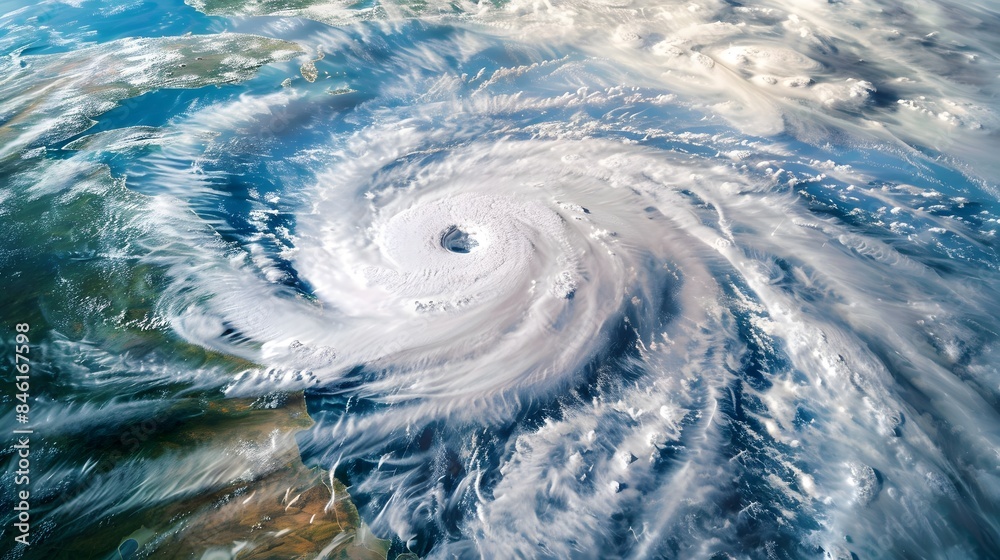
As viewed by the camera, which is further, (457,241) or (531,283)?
(457,241)

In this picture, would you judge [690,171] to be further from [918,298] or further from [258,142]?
[258,142]

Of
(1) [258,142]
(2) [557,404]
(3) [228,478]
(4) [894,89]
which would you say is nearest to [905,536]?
(2) [557,404]

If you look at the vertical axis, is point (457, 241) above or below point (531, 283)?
above

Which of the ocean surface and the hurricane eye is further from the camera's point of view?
the hurricane eye
